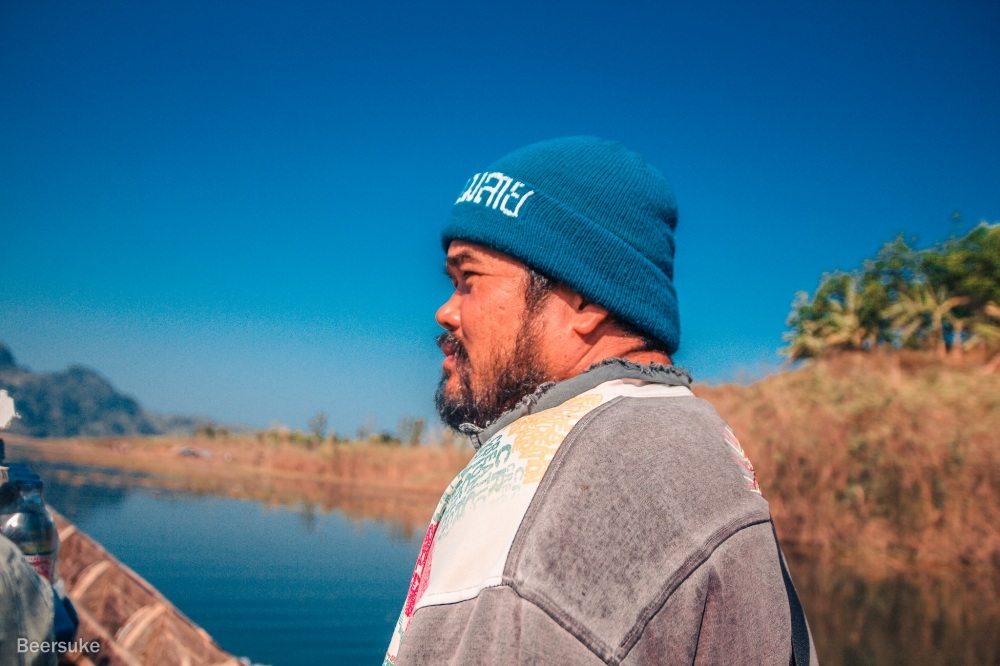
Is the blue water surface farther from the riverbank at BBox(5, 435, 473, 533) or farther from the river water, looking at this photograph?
the riverbank at BBox(5, 435, 473, 533)

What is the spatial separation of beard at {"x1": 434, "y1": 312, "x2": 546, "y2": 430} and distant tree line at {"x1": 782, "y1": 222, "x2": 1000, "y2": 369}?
56.0ft

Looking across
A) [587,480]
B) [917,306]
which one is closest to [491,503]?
[587,480]

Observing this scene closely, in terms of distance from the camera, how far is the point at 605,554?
732 mm

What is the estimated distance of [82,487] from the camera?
1644cm

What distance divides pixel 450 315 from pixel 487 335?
0.11m

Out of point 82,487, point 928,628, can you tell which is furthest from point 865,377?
point 82,487

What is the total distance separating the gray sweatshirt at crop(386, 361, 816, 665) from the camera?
0.70 meters

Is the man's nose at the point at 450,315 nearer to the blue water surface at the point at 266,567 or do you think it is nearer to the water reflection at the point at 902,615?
the blue water surface at the point at 266,567

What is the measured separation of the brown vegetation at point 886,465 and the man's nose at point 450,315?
9.71 metres

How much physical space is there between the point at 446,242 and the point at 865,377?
12080 millimetres

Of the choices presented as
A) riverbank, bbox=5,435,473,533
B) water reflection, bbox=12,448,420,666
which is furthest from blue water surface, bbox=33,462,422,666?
riverbank, bbox=5,435,473,533

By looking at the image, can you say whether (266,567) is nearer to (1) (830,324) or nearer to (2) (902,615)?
(2) (902,615)

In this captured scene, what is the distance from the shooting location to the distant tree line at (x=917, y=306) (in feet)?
55.6

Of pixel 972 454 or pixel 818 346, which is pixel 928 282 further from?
pixel 972 454
